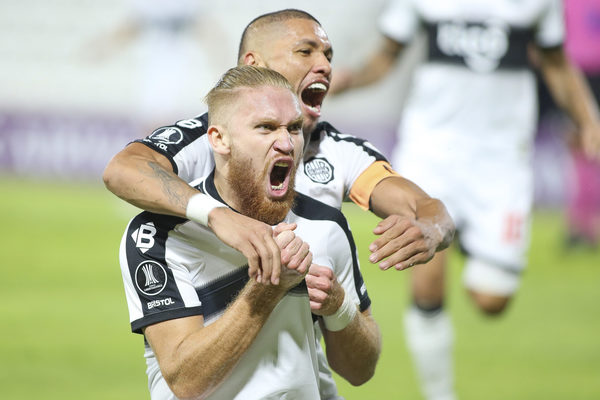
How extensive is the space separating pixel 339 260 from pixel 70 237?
27.5ft

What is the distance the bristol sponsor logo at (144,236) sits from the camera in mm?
2701

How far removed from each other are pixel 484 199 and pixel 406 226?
11.4 feet

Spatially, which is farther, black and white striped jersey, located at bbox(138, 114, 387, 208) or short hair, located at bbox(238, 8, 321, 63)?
short hair, located at bbox(238, 8, 321, 63)

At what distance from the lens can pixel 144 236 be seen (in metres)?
2.72

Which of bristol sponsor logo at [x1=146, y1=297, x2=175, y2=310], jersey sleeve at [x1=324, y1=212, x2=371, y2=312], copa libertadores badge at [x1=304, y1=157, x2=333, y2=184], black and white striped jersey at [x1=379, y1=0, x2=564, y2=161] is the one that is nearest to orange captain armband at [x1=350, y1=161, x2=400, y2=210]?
copa libertadores badge at [x1=304, y1=157, x2=333, y2=184]

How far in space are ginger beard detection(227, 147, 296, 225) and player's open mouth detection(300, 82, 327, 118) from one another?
486 mm

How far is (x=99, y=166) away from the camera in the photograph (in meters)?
13.2

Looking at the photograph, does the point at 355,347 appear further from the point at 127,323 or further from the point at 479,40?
the point at 127,323

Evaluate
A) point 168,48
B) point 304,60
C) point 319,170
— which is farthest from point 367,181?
point 168,48

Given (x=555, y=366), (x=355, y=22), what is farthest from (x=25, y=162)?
(x=555, y=366)

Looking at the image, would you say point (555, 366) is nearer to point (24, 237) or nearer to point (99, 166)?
point (24, 237)

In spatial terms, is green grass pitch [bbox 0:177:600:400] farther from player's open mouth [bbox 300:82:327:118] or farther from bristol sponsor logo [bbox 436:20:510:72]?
player's open mouth [bbox 300:82:327:118]

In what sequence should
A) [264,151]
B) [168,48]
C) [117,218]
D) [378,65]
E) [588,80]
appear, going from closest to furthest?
[264,151] → [378,65] → [588,80] → [117,218] → [168,48]

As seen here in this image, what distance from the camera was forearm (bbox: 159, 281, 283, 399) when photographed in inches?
98.6
